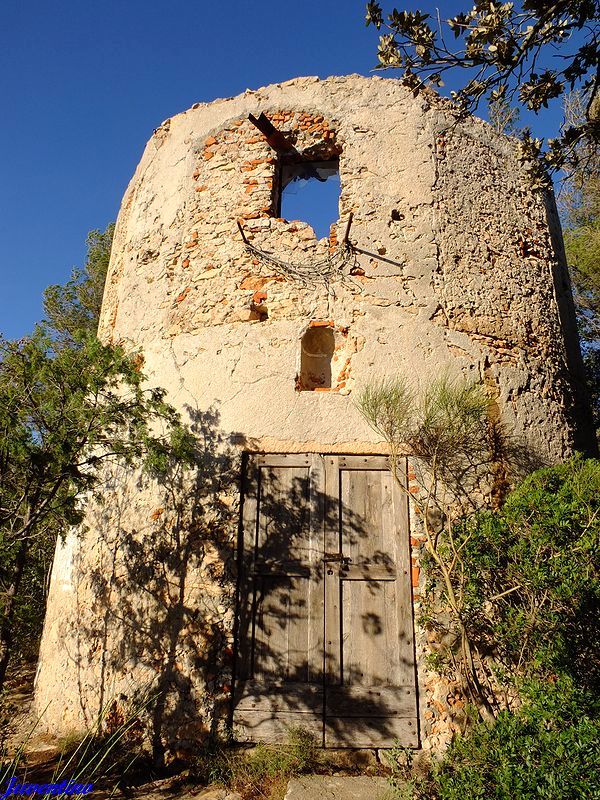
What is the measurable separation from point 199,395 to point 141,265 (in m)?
2.07

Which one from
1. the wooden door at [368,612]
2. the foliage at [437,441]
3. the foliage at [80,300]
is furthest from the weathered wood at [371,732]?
the foliage at [80,300]

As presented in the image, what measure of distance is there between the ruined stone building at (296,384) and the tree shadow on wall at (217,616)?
0.02m

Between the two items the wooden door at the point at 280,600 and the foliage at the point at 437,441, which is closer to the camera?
the wooden door at the point at 280,600

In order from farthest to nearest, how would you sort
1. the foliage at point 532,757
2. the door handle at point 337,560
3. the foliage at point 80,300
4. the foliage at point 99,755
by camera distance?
the foliage at point 80,300
the door handle at point 337,560
the foliage at point 99,755
the foliage at point 532,757

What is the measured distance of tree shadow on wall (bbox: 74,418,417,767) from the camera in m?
4.56

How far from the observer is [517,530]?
4281mm

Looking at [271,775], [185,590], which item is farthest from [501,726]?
[185,590]

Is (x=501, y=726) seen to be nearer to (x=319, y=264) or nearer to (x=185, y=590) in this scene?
(x=185, y=590)

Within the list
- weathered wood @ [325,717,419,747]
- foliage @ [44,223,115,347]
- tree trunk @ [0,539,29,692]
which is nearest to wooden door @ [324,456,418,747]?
weathered wood @ [325,717,419,747]

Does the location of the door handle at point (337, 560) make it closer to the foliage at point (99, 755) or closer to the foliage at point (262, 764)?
the foliage at point (262, 764)

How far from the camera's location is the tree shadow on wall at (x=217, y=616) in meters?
4.56

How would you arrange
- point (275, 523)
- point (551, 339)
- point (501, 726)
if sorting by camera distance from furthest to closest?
1. point (551, 339)
2. point (275, 523)
3. point (501, 726)

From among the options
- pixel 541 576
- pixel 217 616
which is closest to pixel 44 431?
pixel 217 616

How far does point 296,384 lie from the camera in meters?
5.44
